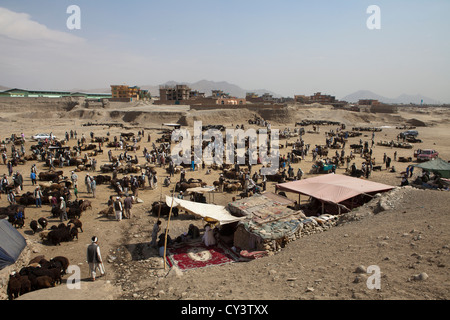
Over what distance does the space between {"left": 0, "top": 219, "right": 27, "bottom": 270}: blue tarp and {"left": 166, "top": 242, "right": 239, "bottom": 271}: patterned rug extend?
4628 millimetres

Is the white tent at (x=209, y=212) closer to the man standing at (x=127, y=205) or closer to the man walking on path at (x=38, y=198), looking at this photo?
the man standing at (x=127, y=205)

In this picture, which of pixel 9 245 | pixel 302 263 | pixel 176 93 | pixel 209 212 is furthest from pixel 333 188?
pixel 176 93

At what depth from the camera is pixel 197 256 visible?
997cm

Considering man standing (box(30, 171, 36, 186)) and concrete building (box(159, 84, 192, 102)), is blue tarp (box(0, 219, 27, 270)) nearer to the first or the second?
man standing (box(30, 171, 36, 186))

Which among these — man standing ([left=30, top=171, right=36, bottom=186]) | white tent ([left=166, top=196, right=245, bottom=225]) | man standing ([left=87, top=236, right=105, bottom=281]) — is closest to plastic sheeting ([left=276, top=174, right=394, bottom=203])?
white tent ([left=166, top=196, right=245, bottom=225])

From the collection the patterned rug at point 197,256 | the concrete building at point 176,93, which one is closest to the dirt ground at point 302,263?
the patterned rug at point 197,256

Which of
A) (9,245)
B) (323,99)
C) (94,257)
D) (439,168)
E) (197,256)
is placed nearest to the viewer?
(94,257)

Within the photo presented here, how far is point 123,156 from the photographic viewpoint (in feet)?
87.2

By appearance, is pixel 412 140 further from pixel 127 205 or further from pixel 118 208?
pixel 118 208

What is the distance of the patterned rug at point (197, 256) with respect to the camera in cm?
943

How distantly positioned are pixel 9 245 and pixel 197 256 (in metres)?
5.83

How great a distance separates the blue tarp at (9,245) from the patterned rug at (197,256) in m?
4.63
